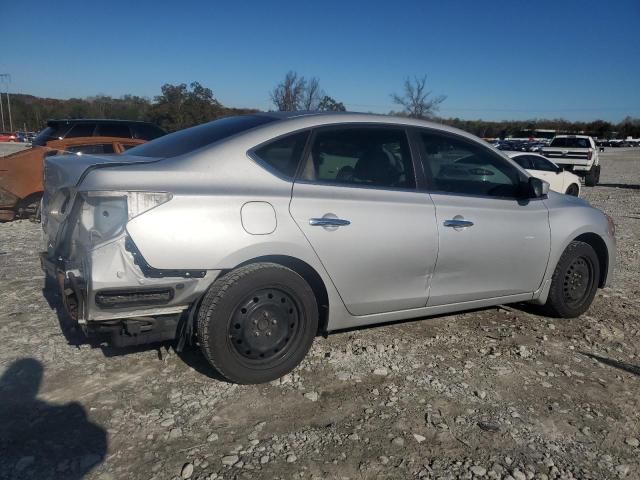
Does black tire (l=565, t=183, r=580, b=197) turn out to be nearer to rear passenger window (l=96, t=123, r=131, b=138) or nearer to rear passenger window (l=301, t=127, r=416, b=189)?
rear passenger window (l=96, t=123, r=131, b=138)

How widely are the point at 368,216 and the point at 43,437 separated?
7.19 feet

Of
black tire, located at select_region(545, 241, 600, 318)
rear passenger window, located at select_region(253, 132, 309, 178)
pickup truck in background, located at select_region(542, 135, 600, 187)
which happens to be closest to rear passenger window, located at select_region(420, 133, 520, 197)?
black tire, located at select_region(545, 241, 600, 318)

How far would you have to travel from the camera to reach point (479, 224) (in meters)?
3.85

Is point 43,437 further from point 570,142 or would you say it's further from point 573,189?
point 570,142

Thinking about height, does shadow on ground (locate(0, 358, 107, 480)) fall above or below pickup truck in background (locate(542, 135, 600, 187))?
below

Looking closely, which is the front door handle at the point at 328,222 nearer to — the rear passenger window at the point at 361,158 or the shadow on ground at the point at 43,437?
the rear passenger window at the point at 361,158

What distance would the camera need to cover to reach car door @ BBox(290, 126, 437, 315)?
10.7 ft

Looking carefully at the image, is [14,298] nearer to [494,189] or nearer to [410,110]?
[494,189]

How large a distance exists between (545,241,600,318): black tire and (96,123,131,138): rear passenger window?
31.2 ft

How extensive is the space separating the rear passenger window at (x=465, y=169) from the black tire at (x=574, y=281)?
846 millimetres

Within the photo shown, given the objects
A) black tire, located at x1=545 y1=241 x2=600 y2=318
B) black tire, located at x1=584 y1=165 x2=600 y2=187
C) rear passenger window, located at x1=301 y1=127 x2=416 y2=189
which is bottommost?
black tire, located at x1=584 y1=165 x2=600 y2=187

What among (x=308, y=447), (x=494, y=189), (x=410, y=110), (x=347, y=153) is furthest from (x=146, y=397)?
(x=410, y=110)

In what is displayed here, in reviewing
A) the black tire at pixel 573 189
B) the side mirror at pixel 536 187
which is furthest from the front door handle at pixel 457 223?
the black tire at pixel 573 189

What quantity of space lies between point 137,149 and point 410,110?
Result: 45790 mm
